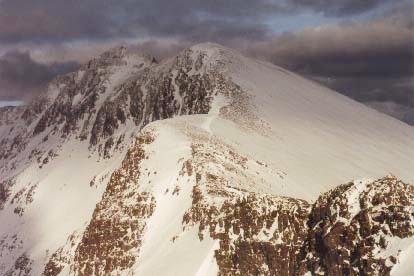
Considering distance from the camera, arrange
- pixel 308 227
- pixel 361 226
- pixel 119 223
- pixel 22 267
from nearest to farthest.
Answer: pixel 361 226, pixel 308 227, pixel 119 223, pixel 22 267

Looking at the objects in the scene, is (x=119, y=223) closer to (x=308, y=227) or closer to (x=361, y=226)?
(x=308, y=227)

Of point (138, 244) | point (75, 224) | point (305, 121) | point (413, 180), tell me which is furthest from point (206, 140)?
point (75, 224)

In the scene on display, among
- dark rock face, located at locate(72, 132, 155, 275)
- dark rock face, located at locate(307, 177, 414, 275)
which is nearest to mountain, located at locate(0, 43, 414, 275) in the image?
dark rock face, located at locate(307, 177, 414, 275)

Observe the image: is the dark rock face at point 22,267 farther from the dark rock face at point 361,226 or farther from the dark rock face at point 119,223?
the dark rock face at point 361,226

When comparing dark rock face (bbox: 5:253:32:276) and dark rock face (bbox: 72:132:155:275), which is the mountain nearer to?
dark rock face (bbox: 72:132:155:275)

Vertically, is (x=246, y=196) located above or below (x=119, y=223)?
above

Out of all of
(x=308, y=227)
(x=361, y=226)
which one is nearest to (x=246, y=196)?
(x=308, y=227)

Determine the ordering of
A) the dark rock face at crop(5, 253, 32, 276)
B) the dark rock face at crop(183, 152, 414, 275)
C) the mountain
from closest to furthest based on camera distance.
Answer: the dark rock face at crop(183, 152, 414, 275)
the mountain
the dark rock face at crop(5, 253, 32, 276)

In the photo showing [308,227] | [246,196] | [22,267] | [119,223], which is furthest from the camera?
[22,267]

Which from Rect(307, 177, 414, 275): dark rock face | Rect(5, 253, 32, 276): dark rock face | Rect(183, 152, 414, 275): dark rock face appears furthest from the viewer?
Rect(5, 253, 32, 276): dark rock face

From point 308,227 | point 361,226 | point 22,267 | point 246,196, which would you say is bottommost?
point 22,267

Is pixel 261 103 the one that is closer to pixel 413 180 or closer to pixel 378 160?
pixel 378 160

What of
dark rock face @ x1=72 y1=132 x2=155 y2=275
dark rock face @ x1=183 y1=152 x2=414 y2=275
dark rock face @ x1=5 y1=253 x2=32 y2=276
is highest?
dark rock face @ x1=183 y1=152 x2=414 y2=275
